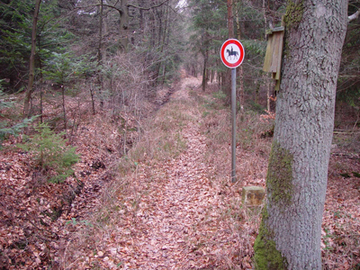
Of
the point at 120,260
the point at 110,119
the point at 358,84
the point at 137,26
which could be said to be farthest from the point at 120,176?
the point at 137,26

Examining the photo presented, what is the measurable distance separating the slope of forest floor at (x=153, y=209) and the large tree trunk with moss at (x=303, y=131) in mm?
964

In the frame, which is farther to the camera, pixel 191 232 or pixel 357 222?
pixel 191 232

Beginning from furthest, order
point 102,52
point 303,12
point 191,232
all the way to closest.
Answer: point 102,52, point 191,232, point 303,12

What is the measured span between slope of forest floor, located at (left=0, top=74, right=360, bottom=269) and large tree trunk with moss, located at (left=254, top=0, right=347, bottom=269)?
0.96m

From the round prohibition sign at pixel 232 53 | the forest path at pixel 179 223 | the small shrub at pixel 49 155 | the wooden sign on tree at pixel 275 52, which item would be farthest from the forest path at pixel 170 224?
the round prohibition sign at pixel 232 53

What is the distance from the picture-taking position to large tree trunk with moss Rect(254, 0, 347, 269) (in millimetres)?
2455

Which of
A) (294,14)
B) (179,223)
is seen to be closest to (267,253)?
(179,223)

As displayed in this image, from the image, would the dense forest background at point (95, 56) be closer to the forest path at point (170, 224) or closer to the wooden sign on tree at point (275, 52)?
the forest path at point (170, 224)

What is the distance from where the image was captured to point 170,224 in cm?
Result: 500

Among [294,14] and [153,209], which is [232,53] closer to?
[294,14]

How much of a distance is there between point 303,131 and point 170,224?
3535mm

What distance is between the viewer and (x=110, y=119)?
1093 centimetres

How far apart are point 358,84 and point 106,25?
1569 cm

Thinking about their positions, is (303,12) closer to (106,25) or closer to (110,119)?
(110,119)
